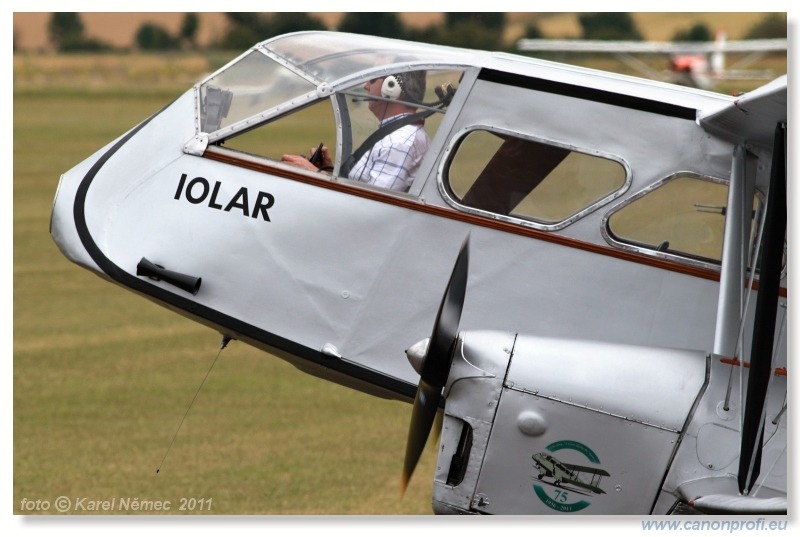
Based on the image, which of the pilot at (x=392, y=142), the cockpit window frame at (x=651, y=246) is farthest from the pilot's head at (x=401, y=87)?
the cockpit window frame at (x=651, y=246)

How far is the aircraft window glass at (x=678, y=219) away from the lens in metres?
6.53

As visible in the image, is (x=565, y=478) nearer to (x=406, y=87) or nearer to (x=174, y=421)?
(x=406, y=87)

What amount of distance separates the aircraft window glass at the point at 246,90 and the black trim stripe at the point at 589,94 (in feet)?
4.33

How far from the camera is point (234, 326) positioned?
22.8 ft

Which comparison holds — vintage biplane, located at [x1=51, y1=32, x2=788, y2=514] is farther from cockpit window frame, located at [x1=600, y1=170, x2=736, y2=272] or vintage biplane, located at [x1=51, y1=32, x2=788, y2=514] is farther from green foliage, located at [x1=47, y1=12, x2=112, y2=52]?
green foliage, located at [x1=47, y1=12, x2=112, y2=52]

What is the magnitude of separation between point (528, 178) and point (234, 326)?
208 centimetres

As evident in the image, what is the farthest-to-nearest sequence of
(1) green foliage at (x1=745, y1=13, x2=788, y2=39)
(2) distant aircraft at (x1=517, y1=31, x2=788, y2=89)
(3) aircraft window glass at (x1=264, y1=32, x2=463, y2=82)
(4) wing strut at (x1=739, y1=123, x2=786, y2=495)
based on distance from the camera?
(2) distant aircraft at (x1=517, y1=31, x2=788, y2=89) → (1) green foliage at (x1=745, y1=13, x2=788, y2=39) → (3) aircraft window glass at (x1=264, y1=32, x2=463, y2=82) → (4) wing strut at (x1=739, y1=123, x2=786, y2=495)

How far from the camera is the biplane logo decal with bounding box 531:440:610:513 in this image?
19.1 ft

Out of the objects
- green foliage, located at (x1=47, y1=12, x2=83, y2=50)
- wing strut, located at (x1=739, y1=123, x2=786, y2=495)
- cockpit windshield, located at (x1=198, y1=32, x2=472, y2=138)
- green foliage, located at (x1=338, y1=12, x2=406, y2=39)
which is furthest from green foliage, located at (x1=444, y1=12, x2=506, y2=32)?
green foliage, located at (x1=47, y1=12, x2=83, y2=50)

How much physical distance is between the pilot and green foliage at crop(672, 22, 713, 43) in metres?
7.29

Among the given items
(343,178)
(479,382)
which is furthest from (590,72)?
(479,382)

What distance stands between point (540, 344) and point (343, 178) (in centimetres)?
179

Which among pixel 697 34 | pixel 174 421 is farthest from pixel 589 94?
pixel 697 34
